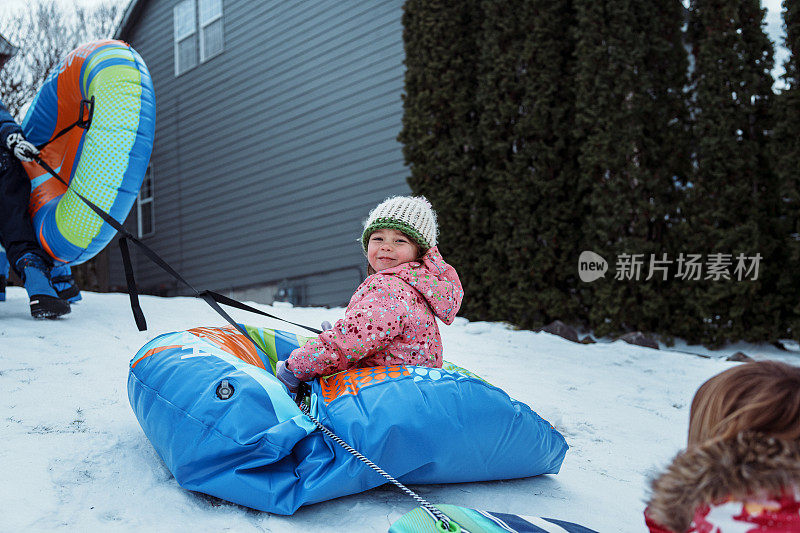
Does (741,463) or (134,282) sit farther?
(134,282)

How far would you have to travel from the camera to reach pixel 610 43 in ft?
18.5

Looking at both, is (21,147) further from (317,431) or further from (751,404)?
(751,404)

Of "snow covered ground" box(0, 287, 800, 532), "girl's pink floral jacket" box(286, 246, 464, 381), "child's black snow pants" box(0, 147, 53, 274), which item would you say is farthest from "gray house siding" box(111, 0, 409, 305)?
"girl's pink floral jacket" box(286, 246, 464, 381)

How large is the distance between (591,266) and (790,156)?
5.59ft

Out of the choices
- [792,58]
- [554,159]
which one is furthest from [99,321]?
[792,58]

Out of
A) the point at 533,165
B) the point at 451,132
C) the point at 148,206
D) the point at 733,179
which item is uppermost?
the point at 451,132

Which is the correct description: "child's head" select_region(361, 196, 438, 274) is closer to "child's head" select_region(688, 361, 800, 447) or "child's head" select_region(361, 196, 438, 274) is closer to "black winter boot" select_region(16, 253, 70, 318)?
"child's head" select_region(688, 361, 800, 447)

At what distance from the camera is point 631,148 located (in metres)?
5.54

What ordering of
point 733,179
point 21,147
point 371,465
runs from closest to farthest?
point 371,465
point 21,147
point 733,179

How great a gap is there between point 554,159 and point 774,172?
5.68ft

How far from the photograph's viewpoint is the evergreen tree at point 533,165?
591cm

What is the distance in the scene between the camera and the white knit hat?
8.25 ft

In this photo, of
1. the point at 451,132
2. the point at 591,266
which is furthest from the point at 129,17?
the point at 591,266

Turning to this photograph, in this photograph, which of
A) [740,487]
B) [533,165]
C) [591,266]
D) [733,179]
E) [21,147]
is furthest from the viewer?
[533,165]
